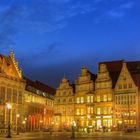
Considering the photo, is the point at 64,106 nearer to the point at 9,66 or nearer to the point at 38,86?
the point at 9,66

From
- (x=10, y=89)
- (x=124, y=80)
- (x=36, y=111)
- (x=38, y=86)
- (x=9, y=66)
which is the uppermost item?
(x=9, y=66)

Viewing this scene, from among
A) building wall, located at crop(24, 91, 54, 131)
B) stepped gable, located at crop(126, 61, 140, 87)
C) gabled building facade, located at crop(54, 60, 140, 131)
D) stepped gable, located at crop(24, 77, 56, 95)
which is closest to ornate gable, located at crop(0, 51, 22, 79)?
building wall, located at crop(24, 91, 54, 131)

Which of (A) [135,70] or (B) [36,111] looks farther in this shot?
(B) [36,111]

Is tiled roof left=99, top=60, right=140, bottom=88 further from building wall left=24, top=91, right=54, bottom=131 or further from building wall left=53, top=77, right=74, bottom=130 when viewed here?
building wall left=24, top=91, right=54, bottom=131

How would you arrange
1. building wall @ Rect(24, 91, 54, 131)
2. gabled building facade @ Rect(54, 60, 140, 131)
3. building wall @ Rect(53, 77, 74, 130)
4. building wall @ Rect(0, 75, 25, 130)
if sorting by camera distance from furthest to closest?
building wall @ Rect(24, 91, 54, 131), building wall @ Rect(53, 77, 74, 130), gabled building facade @ Rect(54, 60, 140, 131), building wall @ Rect(0, 75, 25, 130)

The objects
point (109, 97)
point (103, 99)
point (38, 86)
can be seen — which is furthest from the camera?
point (38, 86)

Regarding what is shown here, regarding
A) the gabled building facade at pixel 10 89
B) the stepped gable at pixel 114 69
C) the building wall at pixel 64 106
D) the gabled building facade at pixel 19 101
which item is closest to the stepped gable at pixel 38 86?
the gabled building facade at pixel 19 101

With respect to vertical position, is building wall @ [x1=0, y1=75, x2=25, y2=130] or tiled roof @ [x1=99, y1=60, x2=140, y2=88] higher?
tiled roof @ [x1=99, y1=60, x2=140, y2=88]

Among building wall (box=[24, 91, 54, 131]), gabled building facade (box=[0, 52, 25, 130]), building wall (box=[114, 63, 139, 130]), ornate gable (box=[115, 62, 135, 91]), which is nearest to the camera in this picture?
gabled building facade (box=[0, 52, 25, 130])

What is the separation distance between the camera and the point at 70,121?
109 m

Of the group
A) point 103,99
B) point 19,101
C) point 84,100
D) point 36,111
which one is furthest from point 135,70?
point 36,111

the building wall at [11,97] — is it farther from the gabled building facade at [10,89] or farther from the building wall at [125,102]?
the building wall at [125,102]

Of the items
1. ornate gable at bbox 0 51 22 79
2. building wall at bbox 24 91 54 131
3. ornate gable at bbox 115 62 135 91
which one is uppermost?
ornate gable at bbox 0 51 22 79

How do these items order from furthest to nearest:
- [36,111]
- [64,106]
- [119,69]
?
[36,111]
[64,106]
[119,69]
